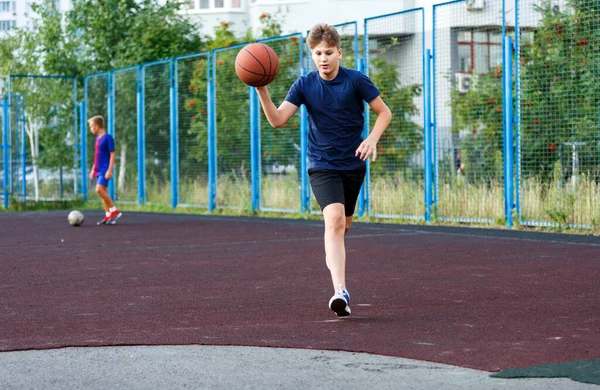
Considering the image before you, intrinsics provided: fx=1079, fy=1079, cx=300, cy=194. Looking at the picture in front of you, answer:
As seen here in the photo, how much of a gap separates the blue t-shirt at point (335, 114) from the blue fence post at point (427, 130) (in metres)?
8.70

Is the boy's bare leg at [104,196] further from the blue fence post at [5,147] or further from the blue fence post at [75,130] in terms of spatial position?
the blue fence post at [75,130]

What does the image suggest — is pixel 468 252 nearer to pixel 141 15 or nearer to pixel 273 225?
pixel 273 225

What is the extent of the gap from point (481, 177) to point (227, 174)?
662 cm

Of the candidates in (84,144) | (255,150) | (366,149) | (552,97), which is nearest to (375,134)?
(366,149)

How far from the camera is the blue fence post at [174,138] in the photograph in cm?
2177

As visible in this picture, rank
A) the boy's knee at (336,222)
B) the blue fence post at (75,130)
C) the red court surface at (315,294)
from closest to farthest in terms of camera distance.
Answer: the red court surface at (315,294), the boy's knee at (336,222), the blue fence post at (75,130)

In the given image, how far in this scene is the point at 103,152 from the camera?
17.7 m

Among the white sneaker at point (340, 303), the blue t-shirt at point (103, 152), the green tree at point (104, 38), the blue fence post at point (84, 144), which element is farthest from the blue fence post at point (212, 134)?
the white sneaker at point (340, 303)

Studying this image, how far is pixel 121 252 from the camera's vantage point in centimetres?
1176

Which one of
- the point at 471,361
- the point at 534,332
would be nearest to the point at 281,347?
the point at 471,361

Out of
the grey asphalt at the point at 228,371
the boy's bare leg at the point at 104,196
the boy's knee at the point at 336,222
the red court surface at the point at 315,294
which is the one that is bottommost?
the red court surface at the point at 315,294

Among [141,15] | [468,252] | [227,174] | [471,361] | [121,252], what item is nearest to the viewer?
[471,361]

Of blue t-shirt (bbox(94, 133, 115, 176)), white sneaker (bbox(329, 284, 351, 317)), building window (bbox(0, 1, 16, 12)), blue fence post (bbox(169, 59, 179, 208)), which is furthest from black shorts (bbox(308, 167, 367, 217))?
building window (bbox(0, 1, 16, 12))

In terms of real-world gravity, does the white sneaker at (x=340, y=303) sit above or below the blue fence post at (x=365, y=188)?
below
